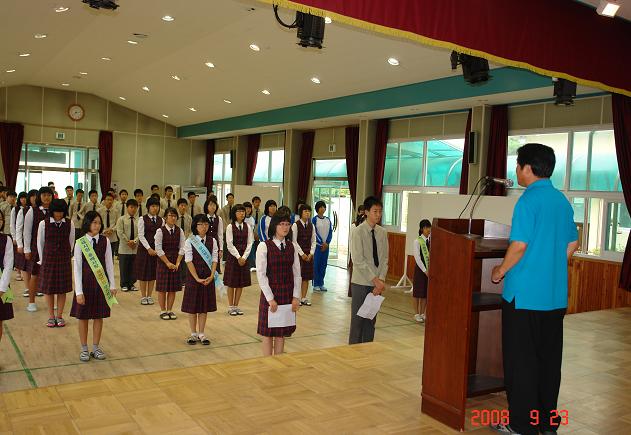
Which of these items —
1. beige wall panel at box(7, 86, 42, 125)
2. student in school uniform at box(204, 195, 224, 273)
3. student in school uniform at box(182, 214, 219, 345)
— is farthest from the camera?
beige wall panel at box(7, 86, 42, 125)

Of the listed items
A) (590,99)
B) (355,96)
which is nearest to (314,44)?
(590,99)

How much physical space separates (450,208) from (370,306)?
4461 mm

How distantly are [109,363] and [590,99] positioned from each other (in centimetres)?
705

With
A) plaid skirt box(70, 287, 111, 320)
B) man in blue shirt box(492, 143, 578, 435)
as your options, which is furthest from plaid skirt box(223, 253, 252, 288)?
man in blue shirt box(492, 143, 578, 435)

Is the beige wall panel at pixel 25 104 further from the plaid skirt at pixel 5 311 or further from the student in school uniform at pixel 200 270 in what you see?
the plaid skirt at pixel 5 311

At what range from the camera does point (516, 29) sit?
4.39 meters

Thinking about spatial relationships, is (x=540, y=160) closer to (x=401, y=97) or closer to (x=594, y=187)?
(x=594, y=187)

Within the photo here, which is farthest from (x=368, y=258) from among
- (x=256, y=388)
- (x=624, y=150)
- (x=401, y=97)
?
(x=401, y=97)

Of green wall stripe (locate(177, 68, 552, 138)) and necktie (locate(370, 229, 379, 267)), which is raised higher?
green wall stripe (locate(177, 68, 552, 138))

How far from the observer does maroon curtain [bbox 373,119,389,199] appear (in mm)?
11367

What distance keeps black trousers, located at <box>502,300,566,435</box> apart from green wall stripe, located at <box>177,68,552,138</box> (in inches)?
206

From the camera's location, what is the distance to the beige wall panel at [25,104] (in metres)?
15.0

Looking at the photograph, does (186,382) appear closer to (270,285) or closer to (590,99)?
(270,285)

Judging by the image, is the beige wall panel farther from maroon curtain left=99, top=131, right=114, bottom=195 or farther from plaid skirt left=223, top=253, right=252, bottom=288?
plaid skirt left=223, top=253, right=252, bottom=288
